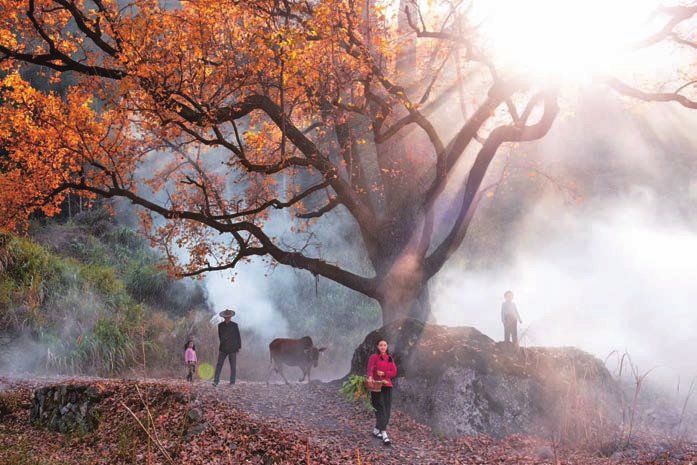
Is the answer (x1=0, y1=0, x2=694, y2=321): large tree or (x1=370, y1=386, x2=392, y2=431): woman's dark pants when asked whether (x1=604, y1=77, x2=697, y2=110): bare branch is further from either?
(x1=370, y1=386, x2=392, y2=431): woman's dark pants

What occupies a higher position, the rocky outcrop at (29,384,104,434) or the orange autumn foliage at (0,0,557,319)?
the orange autumn foliage at (0,0,557,319)

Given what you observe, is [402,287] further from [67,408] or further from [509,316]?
[67,408]

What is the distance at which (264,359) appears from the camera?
86.8 ft

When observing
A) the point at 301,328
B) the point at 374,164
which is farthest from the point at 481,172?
the point at 301,328

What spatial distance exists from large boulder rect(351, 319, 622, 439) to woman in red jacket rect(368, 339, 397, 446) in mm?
1658

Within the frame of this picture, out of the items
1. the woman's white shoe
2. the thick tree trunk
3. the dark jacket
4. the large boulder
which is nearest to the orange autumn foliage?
the thick tree trunk

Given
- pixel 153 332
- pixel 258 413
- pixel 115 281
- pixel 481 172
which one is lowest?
pixel 258 413

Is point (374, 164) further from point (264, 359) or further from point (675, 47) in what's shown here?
point (675, 47)

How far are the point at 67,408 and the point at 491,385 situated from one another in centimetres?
795

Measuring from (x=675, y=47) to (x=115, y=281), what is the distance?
19391 millimetres

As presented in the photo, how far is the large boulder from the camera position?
11328 mm

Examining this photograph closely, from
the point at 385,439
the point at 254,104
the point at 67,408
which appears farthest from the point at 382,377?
the point at 254,104

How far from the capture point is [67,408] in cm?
1145

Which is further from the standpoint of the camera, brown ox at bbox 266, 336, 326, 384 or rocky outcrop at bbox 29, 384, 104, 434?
brown ox at bbox 266, 336, 326, 384
